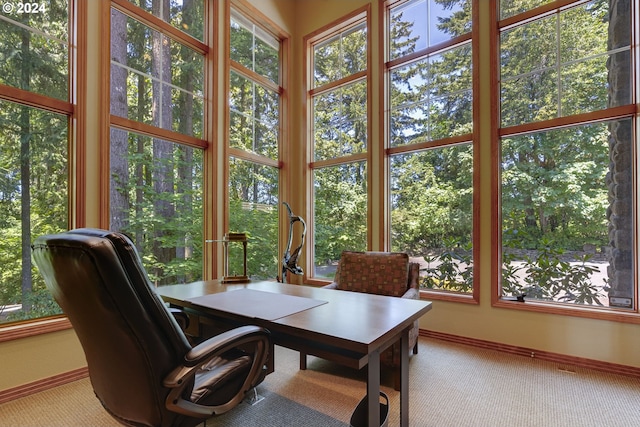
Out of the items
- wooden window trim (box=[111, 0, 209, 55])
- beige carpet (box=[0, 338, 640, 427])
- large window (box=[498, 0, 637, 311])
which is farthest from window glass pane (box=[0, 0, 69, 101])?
large window (box=[498, 0, 637, 311])

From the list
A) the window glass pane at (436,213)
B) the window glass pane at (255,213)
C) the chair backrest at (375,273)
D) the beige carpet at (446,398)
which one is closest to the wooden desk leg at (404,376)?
the beige carpet at (446,398)

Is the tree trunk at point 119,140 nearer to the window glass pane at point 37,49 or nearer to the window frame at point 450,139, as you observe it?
the window glass pane at point 37,49

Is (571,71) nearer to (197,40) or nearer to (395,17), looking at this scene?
(395,17)

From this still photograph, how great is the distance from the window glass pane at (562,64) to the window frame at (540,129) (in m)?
0.05

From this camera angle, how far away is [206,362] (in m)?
1.07

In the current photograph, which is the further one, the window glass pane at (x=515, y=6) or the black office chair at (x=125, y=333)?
the window glass pane at (x=515, y=6)

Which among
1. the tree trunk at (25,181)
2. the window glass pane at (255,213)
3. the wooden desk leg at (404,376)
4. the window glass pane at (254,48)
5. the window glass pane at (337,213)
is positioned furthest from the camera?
the window glass pane at (337,213)

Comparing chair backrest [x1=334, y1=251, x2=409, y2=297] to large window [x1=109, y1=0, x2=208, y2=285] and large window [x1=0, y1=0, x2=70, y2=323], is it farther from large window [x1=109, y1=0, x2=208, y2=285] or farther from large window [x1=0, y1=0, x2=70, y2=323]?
large window [x1=0, y1=0, x2=70, y2=323]

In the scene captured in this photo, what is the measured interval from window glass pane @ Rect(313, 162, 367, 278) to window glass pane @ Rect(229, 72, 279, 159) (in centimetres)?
80

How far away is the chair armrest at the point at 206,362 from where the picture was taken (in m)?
1.01

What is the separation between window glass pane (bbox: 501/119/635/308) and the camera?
8.20 ft

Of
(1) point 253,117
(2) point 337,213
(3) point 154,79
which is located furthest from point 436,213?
(3) point 154,79

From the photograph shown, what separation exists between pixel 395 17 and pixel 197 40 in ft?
7.52

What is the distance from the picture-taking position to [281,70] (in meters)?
4.28
